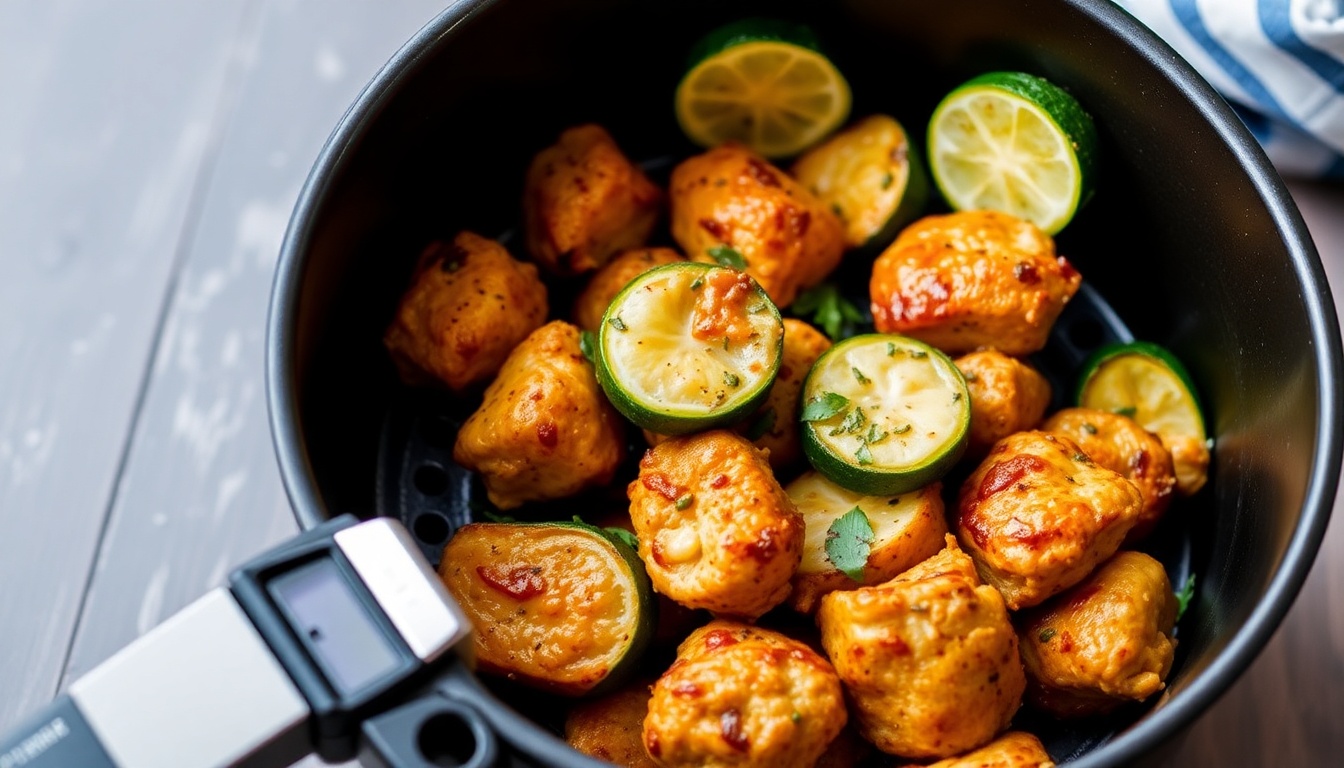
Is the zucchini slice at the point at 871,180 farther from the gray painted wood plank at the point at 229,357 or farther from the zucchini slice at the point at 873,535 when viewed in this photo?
the gray painted wood plank at the point at 229,357

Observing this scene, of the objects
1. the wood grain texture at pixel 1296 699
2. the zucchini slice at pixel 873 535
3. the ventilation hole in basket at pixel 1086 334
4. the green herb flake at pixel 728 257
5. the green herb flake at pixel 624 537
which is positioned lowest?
the wood grain texture at pixel 1296 699

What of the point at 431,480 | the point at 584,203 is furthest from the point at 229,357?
the point at 584,203

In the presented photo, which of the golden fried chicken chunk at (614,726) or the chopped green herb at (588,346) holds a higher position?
the chopped green herb at (588,346)

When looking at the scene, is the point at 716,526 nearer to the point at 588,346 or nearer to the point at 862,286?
the point at 588,346

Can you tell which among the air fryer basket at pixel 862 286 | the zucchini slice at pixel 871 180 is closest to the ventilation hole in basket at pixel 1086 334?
the air fryer basket at pixel 862 286

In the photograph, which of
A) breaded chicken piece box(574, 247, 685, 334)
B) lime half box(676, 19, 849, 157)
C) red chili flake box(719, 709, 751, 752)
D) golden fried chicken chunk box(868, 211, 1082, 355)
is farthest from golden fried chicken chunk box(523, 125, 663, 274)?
red chili flake box(719, 709, 751, 752)

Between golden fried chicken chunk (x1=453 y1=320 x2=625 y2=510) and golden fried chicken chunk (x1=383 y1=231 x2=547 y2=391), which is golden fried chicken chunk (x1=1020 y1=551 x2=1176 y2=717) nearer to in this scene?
golden fried chicken chunk (x1=453 y1=320 x2=625 y2=510)
